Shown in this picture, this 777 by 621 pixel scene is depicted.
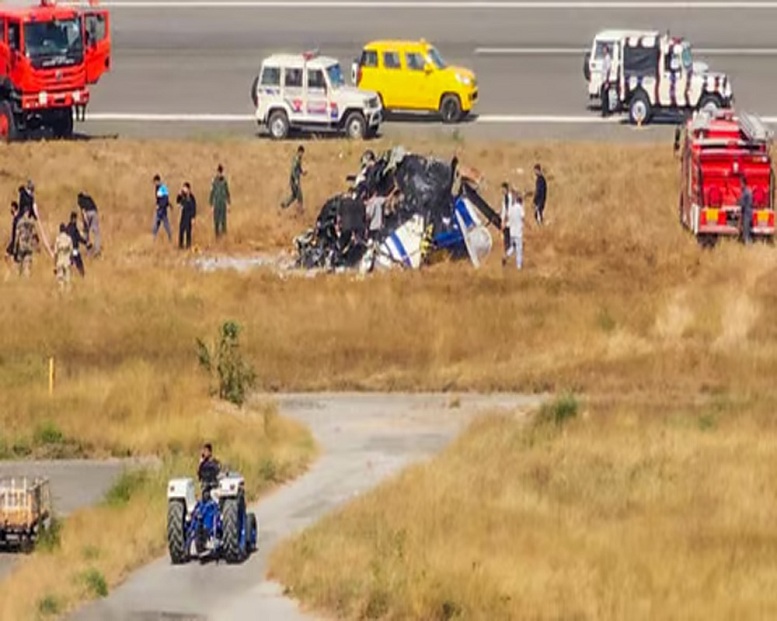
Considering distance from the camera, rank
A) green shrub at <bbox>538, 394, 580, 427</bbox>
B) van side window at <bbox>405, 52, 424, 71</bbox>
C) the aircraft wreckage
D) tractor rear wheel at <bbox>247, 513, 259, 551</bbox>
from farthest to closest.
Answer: van side window at <bbox>405, 52, 424, 71</bbox> → the aircraft wreckage → green shrub at <bbox>538, 394, 580, 427</bbox> → tractor rear wheel at <bbox>247, 513, 259, 551</bbox>

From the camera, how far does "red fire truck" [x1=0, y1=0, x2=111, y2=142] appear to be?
53312 millimetres

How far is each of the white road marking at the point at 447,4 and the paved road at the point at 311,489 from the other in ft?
111

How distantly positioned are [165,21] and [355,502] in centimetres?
4097

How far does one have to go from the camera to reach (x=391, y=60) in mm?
55969

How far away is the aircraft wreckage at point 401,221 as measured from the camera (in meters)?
44.8

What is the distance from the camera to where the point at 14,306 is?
135ft

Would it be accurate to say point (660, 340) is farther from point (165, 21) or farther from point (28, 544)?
point (165, 21)

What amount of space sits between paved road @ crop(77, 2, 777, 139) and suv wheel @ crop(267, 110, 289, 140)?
1.13 m

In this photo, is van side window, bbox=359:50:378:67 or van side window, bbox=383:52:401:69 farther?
van side window, bbox=359:50:378:67

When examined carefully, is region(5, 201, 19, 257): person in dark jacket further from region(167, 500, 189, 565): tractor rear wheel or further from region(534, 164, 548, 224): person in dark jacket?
region(167, 500, 189, 565): tractor rear wheel

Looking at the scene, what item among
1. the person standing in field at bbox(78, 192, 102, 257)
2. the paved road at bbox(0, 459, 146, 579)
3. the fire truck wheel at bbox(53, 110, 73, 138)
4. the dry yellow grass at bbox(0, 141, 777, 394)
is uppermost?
the fire truck wheel at bbox(53, 110, 73, 138)

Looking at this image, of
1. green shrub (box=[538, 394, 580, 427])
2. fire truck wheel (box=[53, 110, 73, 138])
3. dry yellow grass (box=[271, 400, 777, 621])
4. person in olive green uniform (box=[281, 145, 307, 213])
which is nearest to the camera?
dry yellow grass (box=[271, 400, 777, 621])

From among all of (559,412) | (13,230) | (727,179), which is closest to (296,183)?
(13,230)

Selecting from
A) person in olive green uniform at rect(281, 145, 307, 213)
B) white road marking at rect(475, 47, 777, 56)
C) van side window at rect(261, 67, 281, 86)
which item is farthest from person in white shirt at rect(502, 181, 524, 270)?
white road marking at rect(475, 47, 777, 56)
